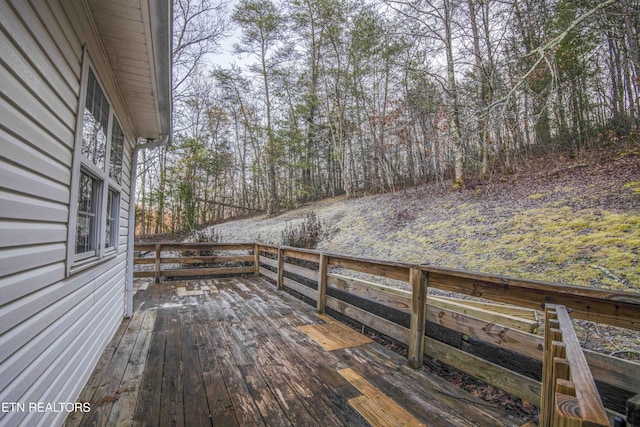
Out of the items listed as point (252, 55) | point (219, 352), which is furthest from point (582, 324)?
point (252, 55)

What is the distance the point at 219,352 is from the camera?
2.62 m

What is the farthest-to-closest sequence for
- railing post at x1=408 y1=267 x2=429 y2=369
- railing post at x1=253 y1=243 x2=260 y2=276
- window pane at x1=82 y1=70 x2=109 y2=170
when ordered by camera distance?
railing post at x1=253 y1=243 x2=260 y2=276
railing post at x1=408 y1=267 x2=429 y2=369
window pane at x1=82 y1=70 x2=109 y2=170

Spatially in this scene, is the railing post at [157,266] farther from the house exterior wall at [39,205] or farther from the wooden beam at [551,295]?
the wooden beam at [551,295]

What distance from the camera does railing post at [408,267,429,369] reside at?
7.66 ft

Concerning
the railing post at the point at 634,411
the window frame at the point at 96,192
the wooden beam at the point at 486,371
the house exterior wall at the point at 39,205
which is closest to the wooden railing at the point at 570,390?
the railing post at the point at 634,411

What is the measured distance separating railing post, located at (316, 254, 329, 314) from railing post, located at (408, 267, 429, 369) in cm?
149

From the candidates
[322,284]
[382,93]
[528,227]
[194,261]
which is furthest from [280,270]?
[382,93]

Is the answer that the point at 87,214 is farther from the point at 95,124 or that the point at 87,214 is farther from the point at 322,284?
the point at 322,284

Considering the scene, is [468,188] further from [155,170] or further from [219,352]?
[155,170]

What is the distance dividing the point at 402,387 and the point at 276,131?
38.9 ft

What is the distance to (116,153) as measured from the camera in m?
3.01

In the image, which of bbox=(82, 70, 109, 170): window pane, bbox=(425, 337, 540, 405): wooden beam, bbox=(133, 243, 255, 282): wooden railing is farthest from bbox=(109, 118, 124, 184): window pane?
bbox=(425, 337, 540, 405): wooden beam

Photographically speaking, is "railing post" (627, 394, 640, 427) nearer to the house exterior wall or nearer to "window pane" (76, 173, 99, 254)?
the house exterior wall

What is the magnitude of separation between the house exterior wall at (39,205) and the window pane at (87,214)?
262 millimetres
